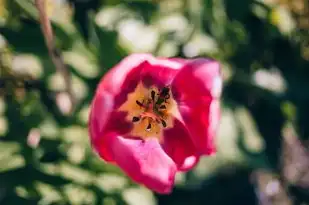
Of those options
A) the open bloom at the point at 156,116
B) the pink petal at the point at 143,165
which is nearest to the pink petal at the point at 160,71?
the open bloom at the point at 156,116

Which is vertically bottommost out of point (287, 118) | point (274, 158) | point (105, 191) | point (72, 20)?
point (105, 191)

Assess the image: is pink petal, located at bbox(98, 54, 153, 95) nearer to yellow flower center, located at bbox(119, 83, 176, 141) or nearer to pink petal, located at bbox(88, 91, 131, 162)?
pink petal, located at bbox(88, 91, 131, 162)

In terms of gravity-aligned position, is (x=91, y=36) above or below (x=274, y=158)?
above

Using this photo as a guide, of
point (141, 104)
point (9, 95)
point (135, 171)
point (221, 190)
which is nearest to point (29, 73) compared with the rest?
point (9, 95)

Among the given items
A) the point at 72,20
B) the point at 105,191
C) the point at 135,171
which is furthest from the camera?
the point at 72,20

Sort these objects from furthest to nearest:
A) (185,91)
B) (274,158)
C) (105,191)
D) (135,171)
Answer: (274,158), (105,191), (185,91), (135,171)

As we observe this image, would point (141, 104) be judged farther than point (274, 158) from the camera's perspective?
No

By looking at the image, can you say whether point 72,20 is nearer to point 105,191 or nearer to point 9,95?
point 9,95
